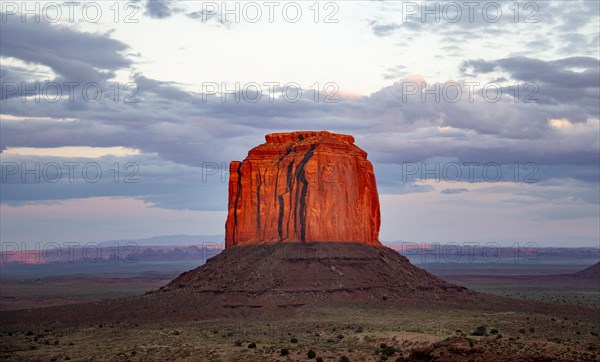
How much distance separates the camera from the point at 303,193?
9500 cm

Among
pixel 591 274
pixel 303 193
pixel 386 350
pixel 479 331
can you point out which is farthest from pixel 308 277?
pixel 591 274

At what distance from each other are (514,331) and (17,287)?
452 ft

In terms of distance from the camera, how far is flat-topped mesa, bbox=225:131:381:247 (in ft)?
307

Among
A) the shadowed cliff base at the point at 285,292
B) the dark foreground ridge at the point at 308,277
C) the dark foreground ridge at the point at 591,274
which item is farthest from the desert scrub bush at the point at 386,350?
the dark foreground ridge at the point at 591,274

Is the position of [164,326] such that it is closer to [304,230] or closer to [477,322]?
[304,230]

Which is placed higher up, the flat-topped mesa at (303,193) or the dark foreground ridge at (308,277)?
the flat-topped mesa at (303,193)

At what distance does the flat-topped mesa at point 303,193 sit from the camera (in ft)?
307

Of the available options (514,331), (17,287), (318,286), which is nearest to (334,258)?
(318,286)

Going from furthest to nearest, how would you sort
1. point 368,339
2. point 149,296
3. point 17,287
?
1. point 17,287
2. point 149,296
3. point 368,339

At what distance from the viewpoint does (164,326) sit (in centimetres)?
7831

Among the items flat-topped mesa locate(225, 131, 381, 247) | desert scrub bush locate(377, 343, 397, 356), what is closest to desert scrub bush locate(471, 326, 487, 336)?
desert scrub bush locate(377, 343, 397, 356)

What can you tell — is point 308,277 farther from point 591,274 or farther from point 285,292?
point 591,274

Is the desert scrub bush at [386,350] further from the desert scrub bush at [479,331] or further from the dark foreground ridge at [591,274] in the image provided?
the dark foreground ridge at [591,274]

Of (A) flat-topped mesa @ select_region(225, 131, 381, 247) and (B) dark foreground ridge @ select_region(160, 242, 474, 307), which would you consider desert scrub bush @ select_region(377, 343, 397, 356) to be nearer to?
(B) dark foreground ridge @ select_region(160, 242, 474, 307)
